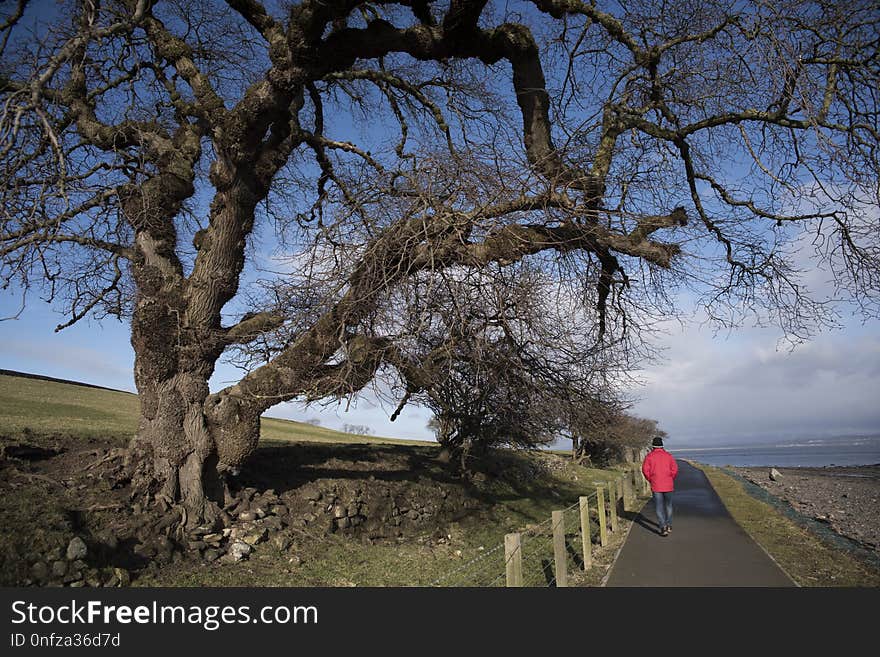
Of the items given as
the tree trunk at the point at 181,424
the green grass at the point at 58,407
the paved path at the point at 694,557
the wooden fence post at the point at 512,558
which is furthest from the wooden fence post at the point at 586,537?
the green grass at the point at 58,407

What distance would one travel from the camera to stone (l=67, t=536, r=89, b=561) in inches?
263

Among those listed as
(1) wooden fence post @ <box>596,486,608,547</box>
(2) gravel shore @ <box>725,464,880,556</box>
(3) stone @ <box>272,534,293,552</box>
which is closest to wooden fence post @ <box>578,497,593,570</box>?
(1) wooden fence post @ <box>596,486,608,547</box>

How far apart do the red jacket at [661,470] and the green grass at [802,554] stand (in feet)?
6.01

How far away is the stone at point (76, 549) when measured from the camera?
669 cm

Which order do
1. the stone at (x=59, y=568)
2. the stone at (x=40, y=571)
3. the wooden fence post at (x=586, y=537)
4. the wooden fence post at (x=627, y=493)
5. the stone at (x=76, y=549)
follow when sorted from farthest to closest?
the wooden fence post at (x=627, y=493)
the wooden fence post at (x=586, y=537)
the stone at (x=76, y=549)
the stone at (x=59, y=568)
the stone at (x=40, y=571)

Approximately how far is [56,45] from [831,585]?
536 inches

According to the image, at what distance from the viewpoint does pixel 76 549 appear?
6770 mm

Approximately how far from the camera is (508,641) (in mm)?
4730

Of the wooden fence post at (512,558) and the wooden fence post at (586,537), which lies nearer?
the wooden fence post at (512,558)

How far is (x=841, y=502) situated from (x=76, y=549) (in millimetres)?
23851

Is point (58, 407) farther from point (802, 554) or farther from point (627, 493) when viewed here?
point (802, 554)

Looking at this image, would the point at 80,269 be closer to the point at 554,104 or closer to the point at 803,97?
the point at 554,104

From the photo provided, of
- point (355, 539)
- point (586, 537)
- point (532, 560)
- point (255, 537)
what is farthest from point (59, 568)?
point (586, 537)

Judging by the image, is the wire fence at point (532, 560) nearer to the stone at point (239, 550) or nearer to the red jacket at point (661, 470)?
the red jacket at point (661, 470)
